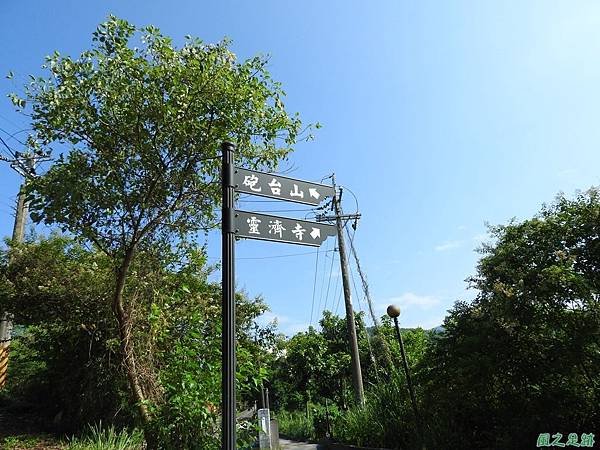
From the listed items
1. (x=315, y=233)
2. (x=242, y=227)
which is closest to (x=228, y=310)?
(x=242, y=227)

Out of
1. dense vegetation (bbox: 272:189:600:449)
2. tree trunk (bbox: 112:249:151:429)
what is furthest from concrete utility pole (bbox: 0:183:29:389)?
dense vegetation (bbox: 272:189:600:449)

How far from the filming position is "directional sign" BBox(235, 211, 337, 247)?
327 cm

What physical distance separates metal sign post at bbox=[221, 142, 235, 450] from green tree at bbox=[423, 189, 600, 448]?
4.68 meters

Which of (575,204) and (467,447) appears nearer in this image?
(575,204)

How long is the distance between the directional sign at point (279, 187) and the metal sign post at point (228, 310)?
97mm

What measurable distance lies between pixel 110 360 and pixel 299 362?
1237 cm

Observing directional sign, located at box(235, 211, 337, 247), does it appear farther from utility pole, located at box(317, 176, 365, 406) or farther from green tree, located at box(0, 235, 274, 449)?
utility pole, located at box(317, 176, 365, 406)

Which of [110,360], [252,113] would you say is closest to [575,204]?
[252,113]

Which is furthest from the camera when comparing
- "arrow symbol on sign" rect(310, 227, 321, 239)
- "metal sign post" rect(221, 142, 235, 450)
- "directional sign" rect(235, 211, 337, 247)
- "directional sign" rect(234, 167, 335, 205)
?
"arrow symbol on sign" rect(310, 227, 321, 239)

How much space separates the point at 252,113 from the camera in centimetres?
515

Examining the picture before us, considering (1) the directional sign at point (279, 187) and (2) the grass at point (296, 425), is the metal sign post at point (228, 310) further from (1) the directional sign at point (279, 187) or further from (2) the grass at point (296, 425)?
(2) the grass at point (296, 425)

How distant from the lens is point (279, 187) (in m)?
3.62

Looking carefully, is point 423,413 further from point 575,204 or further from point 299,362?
point 299,362

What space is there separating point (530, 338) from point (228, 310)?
525 cm
